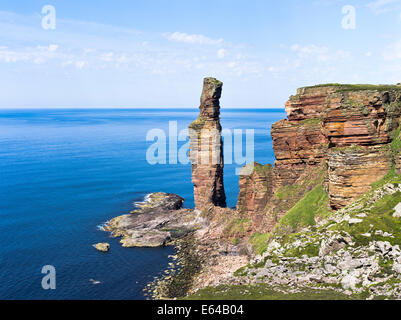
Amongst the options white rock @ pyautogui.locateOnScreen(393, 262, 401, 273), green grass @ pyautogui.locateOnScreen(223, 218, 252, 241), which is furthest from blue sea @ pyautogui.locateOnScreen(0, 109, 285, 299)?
white rock @ pyautogui.locateOnScreen(393, 262, 401, 273)

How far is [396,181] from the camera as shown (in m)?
40.5

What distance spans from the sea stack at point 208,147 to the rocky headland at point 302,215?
0.27m

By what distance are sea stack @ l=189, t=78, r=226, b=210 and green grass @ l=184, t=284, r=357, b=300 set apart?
56882 mm

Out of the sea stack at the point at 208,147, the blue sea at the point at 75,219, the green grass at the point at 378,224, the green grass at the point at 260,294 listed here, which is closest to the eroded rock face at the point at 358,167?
the green grass at the point at 378,224

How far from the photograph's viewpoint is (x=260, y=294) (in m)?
31.5

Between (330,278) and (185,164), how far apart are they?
165444 mm

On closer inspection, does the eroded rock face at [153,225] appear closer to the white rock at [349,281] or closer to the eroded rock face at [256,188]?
the eroded rock face at [256,188]

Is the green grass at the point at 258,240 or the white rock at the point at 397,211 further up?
the white rock at the point at 397,211

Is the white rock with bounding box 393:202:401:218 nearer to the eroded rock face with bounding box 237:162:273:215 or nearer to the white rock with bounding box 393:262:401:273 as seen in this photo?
the white rock with bounding box 393:262:401:273

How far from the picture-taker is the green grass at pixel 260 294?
28167 mm

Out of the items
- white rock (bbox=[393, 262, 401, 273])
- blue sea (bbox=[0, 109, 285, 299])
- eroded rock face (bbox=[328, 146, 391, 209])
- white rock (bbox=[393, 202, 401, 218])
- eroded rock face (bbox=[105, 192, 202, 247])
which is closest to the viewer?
white rock (bbox=[393, 262, 401, 273])

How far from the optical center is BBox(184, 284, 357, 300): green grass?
28167mm
